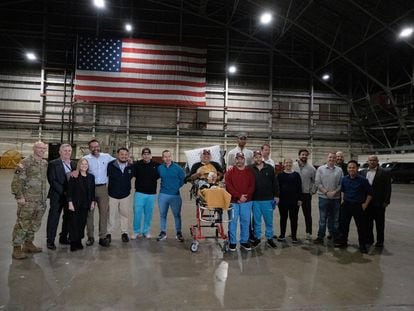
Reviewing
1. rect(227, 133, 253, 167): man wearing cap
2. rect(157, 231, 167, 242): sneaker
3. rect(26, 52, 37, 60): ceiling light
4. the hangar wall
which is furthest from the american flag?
rect(157, 231, 167, 242): sneaker

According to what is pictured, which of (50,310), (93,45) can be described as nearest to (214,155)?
(50,310)

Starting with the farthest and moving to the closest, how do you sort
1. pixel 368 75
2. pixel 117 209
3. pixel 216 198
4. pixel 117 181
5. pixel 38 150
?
pixel 368 75
pixel 117 209
pixel 117 181
pixel 216 198
pixel 38 150

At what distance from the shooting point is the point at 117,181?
5.22 meters

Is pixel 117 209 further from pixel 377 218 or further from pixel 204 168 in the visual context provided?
pixel 377 218

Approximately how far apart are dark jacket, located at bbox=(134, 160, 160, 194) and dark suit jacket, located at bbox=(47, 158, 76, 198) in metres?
1.15

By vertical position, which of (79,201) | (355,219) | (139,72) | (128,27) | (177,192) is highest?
(128,27)

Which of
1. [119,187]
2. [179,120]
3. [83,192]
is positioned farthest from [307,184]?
[179,120]

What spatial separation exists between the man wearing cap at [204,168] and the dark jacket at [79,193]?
1.61 metres

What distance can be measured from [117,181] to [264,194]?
2.44m

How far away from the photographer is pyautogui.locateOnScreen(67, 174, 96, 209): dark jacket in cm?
465

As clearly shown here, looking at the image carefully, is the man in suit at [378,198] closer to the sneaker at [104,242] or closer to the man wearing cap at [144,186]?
the man wearing cap at [144,186]

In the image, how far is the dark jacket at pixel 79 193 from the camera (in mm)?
4652

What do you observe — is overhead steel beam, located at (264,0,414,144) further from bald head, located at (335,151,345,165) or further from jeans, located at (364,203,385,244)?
jeans, located at (364,203,385,244)

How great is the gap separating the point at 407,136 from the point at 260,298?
21512mm
